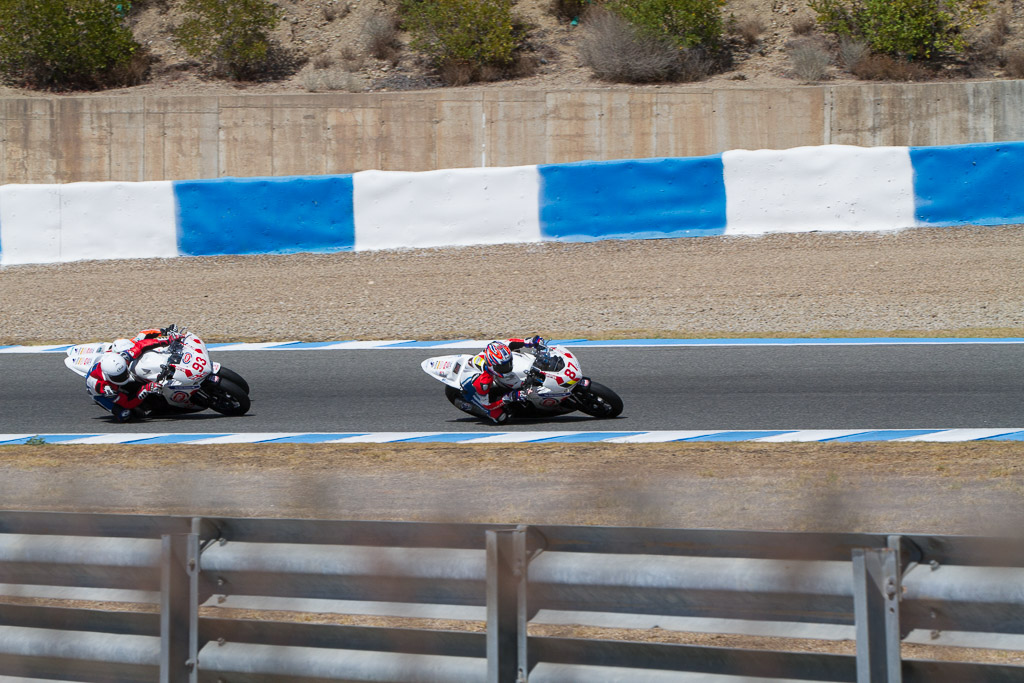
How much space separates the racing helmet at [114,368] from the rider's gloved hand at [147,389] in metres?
0.19

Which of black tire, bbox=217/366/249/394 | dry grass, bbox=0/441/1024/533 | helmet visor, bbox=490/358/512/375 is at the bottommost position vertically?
dry grass, bbox=0/441/1024/533

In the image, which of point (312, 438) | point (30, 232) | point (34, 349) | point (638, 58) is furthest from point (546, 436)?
point (638, 58)

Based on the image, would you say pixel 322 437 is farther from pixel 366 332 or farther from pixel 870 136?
pixel 870 136

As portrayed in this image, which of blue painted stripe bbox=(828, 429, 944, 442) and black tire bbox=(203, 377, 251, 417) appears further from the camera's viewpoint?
black tire bbox=(203, 377, 251, 417)

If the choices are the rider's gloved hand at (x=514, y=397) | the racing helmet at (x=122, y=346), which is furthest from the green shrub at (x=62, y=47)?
the rider's gloved hand at (x=514, y=397)

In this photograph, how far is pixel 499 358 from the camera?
956 cm

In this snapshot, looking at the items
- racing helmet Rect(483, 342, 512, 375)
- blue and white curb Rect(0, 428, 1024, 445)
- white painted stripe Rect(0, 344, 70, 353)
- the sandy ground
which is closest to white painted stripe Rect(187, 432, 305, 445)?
blue and white curb Rect(0, 428, 1024, 445)

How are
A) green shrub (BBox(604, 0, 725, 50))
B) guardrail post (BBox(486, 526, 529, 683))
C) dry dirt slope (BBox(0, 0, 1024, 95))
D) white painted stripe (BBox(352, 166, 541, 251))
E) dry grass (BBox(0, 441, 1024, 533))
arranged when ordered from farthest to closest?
dry dirt slope (BBox(0, 0, 1024, 95)) < green shrub (BBox(604, 0, 725, 50)) < white painted stripe (BBox(352, 166, 541, 251)) < dry grass (BBox(0, 441, 1024, 533)) < guardrail post (BBox(486, 526, 529, 683))

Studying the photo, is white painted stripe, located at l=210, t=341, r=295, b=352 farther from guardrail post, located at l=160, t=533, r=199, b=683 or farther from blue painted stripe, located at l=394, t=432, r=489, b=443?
guardrail post, located at l=160, t=533, r=199, b=683

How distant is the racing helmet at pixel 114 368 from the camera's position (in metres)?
10.2

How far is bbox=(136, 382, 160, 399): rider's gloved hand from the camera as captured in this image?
1038 cm

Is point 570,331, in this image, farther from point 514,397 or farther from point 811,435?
point 811,435

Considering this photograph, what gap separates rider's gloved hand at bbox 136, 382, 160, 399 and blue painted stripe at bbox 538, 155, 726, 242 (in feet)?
28.1

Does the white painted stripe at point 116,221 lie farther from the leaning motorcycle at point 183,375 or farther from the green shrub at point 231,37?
the green shrub at point 231,37
